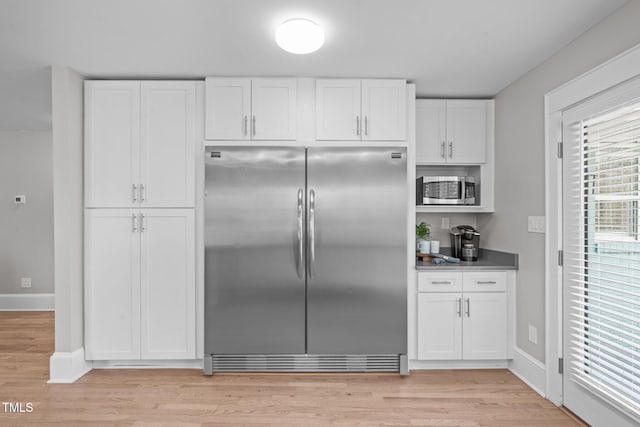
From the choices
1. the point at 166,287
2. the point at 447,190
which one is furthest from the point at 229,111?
the point at 447,190

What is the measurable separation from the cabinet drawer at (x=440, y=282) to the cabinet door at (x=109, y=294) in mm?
2276

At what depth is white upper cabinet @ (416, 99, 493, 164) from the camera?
334 cm

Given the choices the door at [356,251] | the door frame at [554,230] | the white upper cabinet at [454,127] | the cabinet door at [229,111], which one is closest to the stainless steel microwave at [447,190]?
the white upper cabinet at [454,127]

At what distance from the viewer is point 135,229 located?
2963mm

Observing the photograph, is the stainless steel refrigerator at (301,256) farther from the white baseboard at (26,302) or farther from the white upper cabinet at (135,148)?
the white baseboard at (26,302)

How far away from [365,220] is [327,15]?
4.80ft

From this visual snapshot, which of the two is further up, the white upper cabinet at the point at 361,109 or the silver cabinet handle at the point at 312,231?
the white upper cabinet at the point at 361,109

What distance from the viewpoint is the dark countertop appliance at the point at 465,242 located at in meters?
3.31

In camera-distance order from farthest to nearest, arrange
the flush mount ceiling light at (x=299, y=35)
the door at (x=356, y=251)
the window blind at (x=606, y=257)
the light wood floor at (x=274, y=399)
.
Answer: the door at (x=356, y=251)
the light wood floor at (x=274, y=399)
the flush mount ceiling light at (x=299, y=35)
the window blind at (x=606, y=257)

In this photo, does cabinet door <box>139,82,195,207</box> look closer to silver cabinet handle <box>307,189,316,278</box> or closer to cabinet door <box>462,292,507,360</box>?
silver cabinet handle <box>307,189,316,278</box>

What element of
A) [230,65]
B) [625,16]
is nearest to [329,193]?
[230,65]

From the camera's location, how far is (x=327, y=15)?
2.07 m

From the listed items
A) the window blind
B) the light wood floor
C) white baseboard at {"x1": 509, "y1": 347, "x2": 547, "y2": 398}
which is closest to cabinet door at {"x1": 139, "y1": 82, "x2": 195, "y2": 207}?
the light wood floor

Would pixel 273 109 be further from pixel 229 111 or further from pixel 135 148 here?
pixel 135 148
